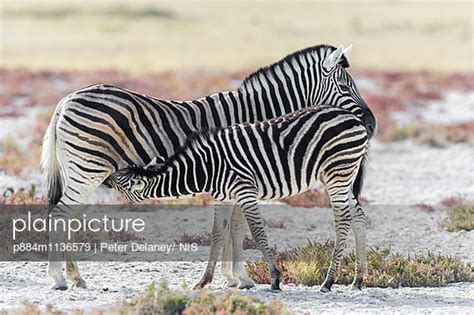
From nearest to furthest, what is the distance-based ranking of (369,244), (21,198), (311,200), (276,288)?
(276,288)
(369,244)
(21,198)
(311,200)

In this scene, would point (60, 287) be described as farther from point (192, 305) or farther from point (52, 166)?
point (192, 305)

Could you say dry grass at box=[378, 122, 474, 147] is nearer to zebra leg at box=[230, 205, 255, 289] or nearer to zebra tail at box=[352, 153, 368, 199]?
zebra tail at box=[352, 153, 368, 199]

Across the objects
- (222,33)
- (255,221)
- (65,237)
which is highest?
(222,33)

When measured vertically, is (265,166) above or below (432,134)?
below

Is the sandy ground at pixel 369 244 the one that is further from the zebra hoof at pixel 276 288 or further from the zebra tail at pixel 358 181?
the zebra tail at pixel 358 181

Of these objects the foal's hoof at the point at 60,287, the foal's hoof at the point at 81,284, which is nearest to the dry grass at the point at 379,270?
the foal's hoof at the point at 81,284

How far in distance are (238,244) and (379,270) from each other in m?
1.58

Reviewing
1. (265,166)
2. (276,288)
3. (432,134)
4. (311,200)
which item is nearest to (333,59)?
(265,166)

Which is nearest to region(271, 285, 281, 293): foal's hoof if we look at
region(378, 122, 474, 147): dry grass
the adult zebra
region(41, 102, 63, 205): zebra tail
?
the adult zebra

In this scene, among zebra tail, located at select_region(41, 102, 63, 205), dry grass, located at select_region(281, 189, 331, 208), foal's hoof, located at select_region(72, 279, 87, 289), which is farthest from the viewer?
dry grass, located at select_region(281, 189, 331, 208)

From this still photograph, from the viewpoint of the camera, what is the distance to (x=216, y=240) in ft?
33.1

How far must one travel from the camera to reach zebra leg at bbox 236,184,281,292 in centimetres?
957

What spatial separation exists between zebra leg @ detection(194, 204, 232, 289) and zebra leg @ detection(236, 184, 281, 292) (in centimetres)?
54

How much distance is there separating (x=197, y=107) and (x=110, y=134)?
1.09 meters
